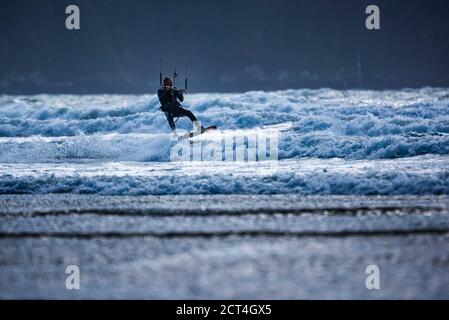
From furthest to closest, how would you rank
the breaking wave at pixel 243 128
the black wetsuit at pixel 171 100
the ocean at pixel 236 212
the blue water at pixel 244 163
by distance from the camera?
the black wetsuit at pixel 171 100, the breaking wave at pixel 243 128, the blue water at pixel 244 163, the ocean at pixel 236 212

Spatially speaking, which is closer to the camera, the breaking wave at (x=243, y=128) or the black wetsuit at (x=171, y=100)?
the breaking wave at (x=243, y=128)

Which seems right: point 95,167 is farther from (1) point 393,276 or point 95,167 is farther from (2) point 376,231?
(1) point 393,276

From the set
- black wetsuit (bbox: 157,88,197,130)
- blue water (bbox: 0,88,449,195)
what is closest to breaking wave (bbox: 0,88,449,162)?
blue water (bbox: 0,88,449,195)

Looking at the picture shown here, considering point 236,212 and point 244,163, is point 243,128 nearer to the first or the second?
point 244,163

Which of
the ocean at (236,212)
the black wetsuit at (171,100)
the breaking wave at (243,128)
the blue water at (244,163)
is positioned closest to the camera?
the ocean at (236,212)

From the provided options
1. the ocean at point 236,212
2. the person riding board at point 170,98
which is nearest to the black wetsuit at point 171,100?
the person riding board at point 170,98

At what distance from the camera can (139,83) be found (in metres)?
103

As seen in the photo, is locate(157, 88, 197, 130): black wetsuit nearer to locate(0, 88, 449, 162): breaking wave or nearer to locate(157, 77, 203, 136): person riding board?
locate(157, 77, 203, 136): person riding board

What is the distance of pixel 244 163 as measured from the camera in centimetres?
1747

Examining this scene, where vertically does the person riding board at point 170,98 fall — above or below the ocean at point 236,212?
above

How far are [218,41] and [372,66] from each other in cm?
1981

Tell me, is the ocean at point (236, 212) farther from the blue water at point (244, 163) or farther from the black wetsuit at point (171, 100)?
the black wetsuit at point (171, 100)

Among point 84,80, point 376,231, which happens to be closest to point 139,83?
point 84,80

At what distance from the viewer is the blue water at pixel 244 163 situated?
14039mm
